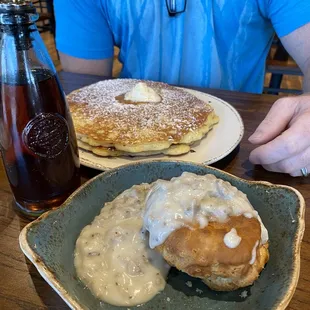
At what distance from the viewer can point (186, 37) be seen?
1.50 m

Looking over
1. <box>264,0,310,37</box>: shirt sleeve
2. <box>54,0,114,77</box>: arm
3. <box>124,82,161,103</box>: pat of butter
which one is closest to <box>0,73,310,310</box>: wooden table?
<box>124,82,161,103</box>: pat of butter

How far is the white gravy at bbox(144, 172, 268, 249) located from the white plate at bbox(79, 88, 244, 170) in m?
0.26

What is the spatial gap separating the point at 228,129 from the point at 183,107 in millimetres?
161

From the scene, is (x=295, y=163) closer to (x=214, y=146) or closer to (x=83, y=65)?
(x=214, y=146)

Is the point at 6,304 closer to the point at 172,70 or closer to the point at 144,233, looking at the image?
the point at 144,233

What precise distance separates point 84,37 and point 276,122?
41.0 inches

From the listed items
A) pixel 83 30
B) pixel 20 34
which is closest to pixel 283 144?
pixel 20 34

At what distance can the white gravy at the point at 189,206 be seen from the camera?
602mm

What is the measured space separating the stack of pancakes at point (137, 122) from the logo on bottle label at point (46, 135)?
0.70ft

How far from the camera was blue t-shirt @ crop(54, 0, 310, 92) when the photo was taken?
4.64ft

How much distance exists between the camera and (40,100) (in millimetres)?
716

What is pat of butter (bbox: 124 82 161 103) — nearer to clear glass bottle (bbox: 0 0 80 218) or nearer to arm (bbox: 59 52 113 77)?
clear glass bottle (bbox: 0 0 80 218)

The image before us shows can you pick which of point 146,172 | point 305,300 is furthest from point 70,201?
point 305,300

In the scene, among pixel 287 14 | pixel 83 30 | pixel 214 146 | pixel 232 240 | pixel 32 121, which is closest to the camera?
pixel 232 240
